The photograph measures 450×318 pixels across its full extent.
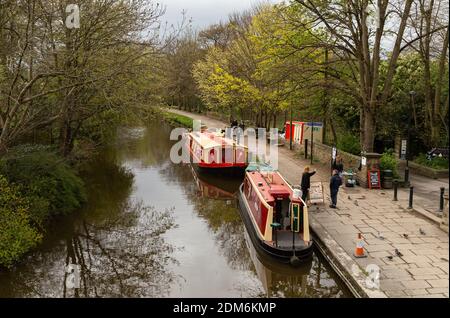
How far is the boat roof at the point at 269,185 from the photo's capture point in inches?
452

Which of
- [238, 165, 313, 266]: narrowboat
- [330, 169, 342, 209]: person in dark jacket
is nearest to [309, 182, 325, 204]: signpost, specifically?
[330, 169, 342, 209]: person in dark jacket

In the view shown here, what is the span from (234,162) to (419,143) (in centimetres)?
813

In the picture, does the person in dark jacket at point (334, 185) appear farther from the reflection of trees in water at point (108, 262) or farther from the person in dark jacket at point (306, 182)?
the reflection of trees in water at point (108, 262)

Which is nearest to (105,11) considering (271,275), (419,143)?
(271,275)

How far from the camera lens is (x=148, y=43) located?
45.2ft

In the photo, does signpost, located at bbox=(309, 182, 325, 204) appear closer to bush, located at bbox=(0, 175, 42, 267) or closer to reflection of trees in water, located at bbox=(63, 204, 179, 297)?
reflection of trees in water, located at bbox=(63, 204, 179, 297)

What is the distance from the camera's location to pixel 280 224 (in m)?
11.1

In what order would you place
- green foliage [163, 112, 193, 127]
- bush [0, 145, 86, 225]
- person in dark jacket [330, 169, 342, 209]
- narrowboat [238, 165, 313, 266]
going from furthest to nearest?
1. green foliage [163, 112, 193, 127]
2. person in dark jacket [330, 169, 342, 209]
3. bush [0, 145, 86, 225]
4. narrowboat [238, 165, 313, 266]

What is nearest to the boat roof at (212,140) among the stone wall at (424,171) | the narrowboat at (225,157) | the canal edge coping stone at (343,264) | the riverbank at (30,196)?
the narrowboat at (225,157)

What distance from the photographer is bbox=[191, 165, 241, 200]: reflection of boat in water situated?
1834 cm

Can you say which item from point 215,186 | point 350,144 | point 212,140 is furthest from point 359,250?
point 212,140

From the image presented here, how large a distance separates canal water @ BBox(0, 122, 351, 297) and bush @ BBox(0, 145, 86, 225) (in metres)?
0.67

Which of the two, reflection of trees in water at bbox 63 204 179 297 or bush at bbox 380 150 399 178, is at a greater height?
bush at bbox 380 150 399 178

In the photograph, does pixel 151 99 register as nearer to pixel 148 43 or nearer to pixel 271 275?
pixel 148 43
